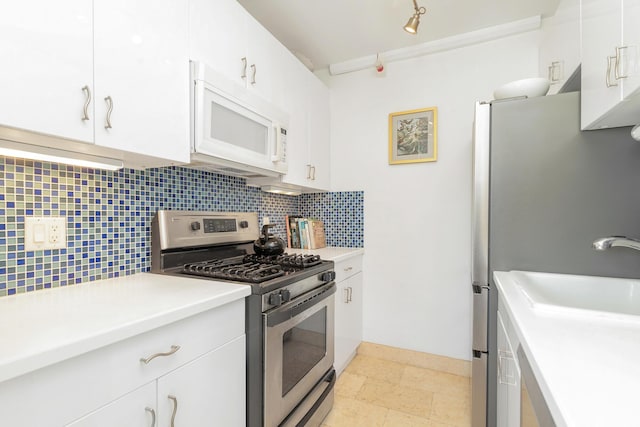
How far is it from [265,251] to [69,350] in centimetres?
114

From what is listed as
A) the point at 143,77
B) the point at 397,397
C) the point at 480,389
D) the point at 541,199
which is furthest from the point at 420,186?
the point at 143,77

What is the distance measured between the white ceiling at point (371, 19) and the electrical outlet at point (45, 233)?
170cm

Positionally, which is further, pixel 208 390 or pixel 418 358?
pixel 418 358

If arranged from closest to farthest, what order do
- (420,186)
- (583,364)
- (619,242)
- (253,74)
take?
(583,364) < (619,242) < (253,74) < (420,186)

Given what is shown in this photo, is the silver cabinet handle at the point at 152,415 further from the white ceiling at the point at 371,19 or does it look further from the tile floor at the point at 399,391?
the white ceiling at the point at 371,19

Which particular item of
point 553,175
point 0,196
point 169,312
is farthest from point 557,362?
point 0,196

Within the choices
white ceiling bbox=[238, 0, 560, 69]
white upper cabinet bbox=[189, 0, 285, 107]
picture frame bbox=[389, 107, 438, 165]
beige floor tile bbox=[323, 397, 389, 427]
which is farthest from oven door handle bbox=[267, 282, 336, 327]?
white ceiling bbox=[238, 0, 560, 69]

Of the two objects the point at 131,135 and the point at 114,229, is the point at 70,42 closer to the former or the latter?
the point at 131,135

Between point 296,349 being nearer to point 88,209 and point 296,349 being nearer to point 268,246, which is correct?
point 268,246

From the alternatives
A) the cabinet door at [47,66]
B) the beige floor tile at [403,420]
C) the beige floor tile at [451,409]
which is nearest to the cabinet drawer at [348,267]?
the beige floor tile at [403,420]

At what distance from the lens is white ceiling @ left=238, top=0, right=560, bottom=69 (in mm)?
1919

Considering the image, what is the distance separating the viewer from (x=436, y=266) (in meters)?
2.34

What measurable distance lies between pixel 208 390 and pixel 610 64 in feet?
5.98

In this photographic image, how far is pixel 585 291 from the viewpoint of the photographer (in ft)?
4.33
